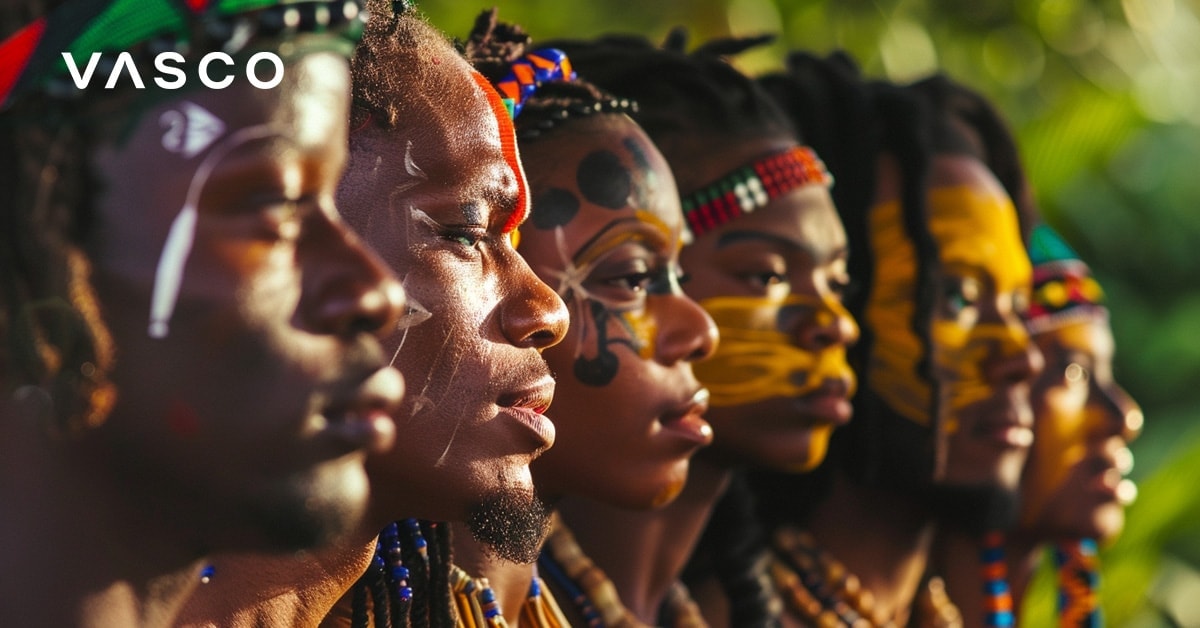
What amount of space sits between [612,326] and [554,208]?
0.85ft

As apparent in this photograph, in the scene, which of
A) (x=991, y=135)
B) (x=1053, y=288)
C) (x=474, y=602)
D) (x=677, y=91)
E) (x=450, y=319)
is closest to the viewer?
(x=450, y=319)

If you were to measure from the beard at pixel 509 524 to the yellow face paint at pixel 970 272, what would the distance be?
85.8 inches

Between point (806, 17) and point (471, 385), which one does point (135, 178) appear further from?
point (806, 17)

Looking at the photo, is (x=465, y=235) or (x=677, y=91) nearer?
(x=465, y=235)

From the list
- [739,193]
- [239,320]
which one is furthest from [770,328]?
[239,320]

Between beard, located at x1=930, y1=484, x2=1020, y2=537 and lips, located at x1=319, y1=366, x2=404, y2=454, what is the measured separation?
296 cm

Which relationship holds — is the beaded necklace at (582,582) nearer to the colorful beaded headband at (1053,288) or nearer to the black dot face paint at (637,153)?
the black dot face paint at (637,153)

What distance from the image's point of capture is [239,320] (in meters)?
1.78

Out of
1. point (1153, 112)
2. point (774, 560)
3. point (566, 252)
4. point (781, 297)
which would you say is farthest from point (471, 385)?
point (1153, 112)

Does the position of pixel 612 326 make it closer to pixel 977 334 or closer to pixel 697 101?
pixel 697 101

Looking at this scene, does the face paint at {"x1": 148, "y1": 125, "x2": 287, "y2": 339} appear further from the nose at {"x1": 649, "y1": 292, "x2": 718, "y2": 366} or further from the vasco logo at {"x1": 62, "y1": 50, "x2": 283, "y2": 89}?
the nose at {"x1": 649, "y1": 292, "x2": 718, "y2": 366}

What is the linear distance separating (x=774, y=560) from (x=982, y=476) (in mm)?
650

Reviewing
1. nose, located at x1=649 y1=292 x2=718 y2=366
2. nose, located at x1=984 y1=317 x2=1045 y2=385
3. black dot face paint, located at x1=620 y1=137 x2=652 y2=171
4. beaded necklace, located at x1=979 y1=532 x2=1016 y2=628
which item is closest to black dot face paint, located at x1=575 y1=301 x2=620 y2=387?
nose, located at x1=649 y1=292 x2=718 y2=366

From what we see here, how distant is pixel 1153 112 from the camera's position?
9.91m
